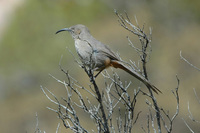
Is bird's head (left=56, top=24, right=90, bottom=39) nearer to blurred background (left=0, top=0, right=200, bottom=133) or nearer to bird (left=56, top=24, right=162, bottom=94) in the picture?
bird (left=56, top=24, right=162, bottom=94)

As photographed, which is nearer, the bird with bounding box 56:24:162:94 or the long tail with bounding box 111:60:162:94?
the long tail with bounding box 111:60:162:94

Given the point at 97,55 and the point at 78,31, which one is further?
the point at 78,31

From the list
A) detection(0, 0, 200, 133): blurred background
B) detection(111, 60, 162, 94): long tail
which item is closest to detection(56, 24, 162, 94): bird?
detection(111, 60, 162, 94): long tail

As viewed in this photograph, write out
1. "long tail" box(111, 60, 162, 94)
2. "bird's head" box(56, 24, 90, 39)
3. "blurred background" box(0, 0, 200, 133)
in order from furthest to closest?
"blurred background" box(0, 0, 200, 133)
"bird's head" box(56, 24, 90, 39)
"long tail" box(111, 60, 162, 94)

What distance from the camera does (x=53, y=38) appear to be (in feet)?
67.5

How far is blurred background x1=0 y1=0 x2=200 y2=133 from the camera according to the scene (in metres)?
17.2

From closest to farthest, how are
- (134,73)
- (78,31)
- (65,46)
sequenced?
(134,73)
(78,31)
(65,46)

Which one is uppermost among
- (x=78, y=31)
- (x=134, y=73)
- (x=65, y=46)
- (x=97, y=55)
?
(x=65, y=46)

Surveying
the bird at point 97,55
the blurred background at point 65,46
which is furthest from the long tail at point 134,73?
the blurred background at point 65,46

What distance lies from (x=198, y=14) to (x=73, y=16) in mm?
6733

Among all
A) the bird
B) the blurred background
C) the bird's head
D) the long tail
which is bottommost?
the long tail

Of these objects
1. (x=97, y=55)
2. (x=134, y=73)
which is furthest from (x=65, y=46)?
(x=134, y=73)

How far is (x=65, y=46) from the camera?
19312 mm

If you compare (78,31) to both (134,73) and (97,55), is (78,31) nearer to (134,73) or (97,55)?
(97,55)
